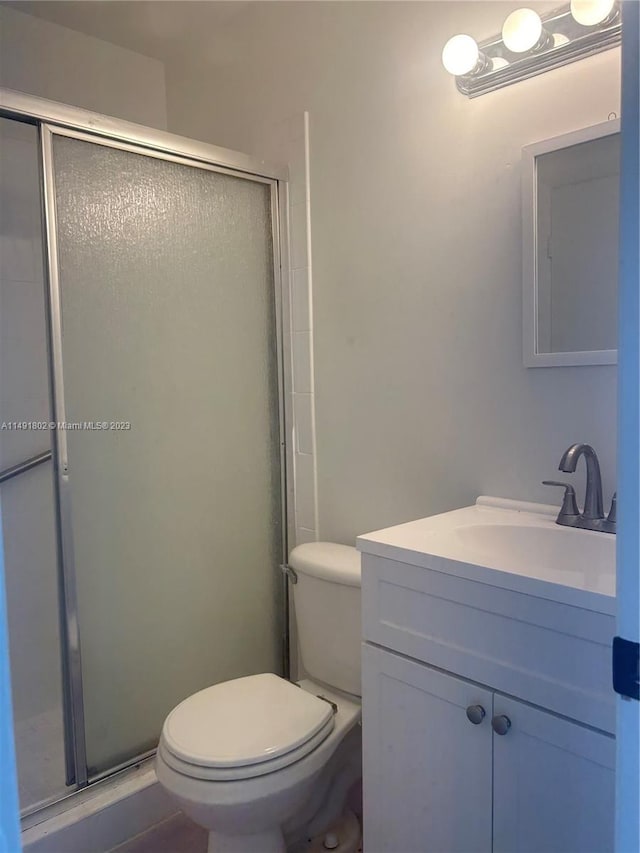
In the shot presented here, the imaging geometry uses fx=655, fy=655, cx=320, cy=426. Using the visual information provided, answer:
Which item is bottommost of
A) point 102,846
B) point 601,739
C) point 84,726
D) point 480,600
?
point 102,846

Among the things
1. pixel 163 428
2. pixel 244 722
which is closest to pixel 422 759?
pixel 244 722

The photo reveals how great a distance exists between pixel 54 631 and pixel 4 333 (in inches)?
40.1

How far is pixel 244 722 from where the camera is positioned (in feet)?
5.07

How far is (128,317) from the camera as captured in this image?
1773mm

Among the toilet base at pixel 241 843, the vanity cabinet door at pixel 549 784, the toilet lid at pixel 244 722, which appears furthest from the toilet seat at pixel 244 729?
the vanity cabinet door at pixel 549 784

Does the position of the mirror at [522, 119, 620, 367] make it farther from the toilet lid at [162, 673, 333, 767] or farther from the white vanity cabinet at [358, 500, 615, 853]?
the toilet lid at [162, 673, 333, 767]

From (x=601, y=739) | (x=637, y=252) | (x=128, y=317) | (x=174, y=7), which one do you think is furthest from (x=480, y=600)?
(x=174, y=7)

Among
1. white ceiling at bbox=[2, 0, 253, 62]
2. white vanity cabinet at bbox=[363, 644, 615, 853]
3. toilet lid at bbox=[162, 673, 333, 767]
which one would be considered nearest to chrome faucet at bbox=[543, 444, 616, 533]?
white vanity cabinet at bbox=[363, 644, 615, 853]

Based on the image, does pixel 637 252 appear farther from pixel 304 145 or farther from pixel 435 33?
pixel 304 145

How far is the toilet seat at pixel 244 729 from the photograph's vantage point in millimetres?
1420

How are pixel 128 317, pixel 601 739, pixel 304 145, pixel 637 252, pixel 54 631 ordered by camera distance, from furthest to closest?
pixel 54 631, pixel 304 145, pixel 128 317, pixel 601 739, pixel 637 252

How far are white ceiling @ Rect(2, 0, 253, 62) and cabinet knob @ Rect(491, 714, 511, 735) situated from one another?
2.12 meters

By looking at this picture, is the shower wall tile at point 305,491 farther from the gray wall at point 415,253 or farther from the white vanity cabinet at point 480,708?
the white vanity cabinet at point 480,708

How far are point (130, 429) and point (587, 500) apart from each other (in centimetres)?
117
